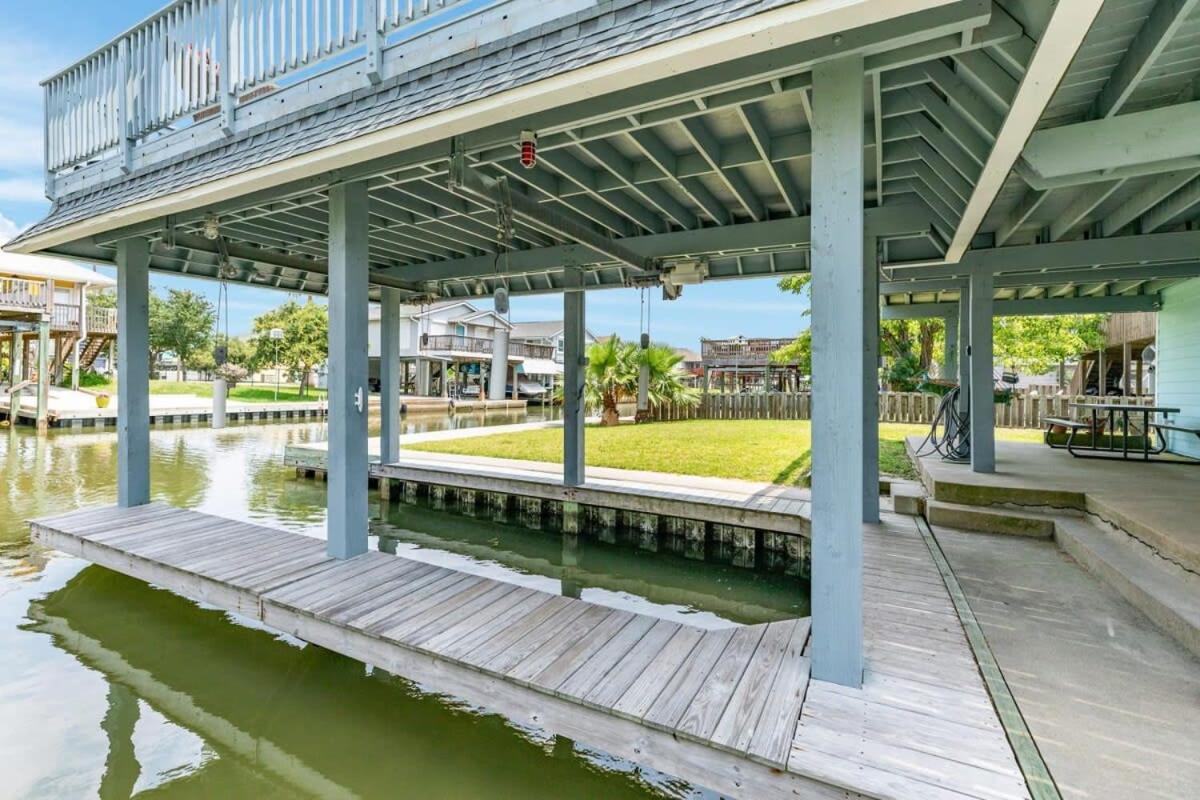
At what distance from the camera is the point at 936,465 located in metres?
6.90

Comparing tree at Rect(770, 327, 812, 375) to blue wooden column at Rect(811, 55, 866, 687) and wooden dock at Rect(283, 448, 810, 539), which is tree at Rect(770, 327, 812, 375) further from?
blue wooden column at Rect(811, 55, 866, 687)

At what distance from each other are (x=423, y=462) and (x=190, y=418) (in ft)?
46.9

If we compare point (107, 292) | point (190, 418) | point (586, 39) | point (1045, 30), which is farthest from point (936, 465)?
point (107, 292)

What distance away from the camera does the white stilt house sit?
95.8 inches

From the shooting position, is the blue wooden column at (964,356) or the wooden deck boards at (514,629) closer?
the wooden deck boards at (514,629)

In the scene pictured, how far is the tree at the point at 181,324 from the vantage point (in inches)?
1305

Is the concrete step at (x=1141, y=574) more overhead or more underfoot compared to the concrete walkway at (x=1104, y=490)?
more underfoot

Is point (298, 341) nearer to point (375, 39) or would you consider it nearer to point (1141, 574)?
point (375, 39)

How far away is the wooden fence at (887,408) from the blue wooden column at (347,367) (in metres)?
11.8

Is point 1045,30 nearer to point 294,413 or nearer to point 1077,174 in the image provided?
point 1077,174

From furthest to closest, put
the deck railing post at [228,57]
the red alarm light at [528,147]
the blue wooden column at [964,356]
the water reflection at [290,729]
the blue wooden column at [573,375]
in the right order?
the blue wooden column at [573,375]
the blue wooden column at [964,356]
the deck railing post at [228,57]
the red alarm light at [528,147]
the water reflection at [290,729]

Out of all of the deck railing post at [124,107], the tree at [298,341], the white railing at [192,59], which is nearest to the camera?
the white railing at [192,59]

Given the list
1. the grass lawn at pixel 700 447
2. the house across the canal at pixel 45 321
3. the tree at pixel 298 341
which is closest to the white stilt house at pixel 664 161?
the grass lawn at pixel 700 447

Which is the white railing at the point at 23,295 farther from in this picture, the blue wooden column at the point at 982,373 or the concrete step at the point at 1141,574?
the concrete step at the point at 1141,574
